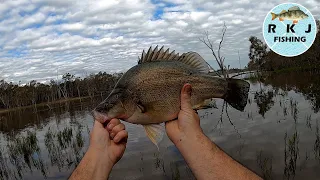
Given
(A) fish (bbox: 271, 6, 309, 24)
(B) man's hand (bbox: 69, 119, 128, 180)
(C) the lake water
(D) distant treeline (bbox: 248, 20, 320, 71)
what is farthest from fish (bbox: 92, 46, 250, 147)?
(D) distant treeline (bbox: 248, 20, 320, 71)

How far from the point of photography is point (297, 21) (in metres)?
38.5

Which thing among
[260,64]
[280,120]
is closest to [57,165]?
[280,120]

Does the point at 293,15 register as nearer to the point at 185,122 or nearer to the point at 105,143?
the point at 185,122

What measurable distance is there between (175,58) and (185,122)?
0.75 meters

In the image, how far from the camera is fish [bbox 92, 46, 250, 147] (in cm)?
301

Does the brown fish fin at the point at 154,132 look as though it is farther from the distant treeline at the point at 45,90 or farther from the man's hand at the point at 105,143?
the distant treeline at the point at 45,90

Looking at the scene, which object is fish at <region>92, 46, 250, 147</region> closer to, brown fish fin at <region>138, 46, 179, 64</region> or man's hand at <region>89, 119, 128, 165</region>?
brown fish fin at <region>138, 46, 179, 64</region>

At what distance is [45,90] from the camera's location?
413ft

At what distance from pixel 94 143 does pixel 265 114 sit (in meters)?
20.6

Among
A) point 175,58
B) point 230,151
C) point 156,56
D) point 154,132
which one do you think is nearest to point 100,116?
point 154,132

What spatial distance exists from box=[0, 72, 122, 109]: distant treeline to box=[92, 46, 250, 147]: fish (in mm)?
91681

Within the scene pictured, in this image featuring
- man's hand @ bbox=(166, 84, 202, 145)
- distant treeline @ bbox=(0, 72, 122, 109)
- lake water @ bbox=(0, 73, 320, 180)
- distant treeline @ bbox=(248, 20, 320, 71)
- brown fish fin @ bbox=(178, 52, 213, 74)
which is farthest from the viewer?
distant treeline @ bbox=(0, 72, 122, 109)

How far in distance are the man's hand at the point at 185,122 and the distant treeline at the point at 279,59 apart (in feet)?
260

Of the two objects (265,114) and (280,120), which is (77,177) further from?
(265,114)
